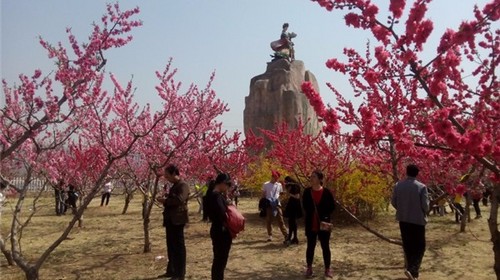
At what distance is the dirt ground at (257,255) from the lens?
21.1 ft

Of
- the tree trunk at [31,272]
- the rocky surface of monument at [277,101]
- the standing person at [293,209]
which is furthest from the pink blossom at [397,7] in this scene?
Result: the rocky surface of monument at [277,101]

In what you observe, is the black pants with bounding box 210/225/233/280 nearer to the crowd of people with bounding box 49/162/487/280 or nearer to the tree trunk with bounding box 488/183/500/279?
the crowd of people with bounding box 49/162/487/280

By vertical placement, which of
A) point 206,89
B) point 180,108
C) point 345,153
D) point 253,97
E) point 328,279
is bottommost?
point 328,279

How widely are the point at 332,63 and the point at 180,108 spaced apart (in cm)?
381

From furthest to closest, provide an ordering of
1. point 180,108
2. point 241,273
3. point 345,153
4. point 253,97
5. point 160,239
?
point 253,97 < point 345,153 < point 160,239 < point 180,108 < point 241,273

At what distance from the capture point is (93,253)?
8.14 metres

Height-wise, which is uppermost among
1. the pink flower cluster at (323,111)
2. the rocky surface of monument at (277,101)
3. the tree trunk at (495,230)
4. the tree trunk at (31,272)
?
the rocky surface of monument at (277,101)

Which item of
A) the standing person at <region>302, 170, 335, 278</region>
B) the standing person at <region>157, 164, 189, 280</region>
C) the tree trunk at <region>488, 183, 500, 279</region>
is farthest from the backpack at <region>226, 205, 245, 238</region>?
the tree trunk at <region>488, 183, 500, 279</region>

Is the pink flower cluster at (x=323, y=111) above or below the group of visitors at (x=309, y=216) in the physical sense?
above

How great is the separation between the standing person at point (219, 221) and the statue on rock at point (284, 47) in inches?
1052

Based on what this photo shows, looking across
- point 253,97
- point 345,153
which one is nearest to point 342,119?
point 345,153

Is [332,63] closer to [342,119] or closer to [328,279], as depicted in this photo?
[342,119]

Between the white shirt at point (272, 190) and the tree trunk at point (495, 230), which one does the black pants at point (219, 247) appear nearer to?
the tree trunk at point (495, 230)

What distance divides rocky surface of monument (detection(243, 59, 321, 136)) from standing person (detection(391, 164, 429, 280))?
2134 cm
